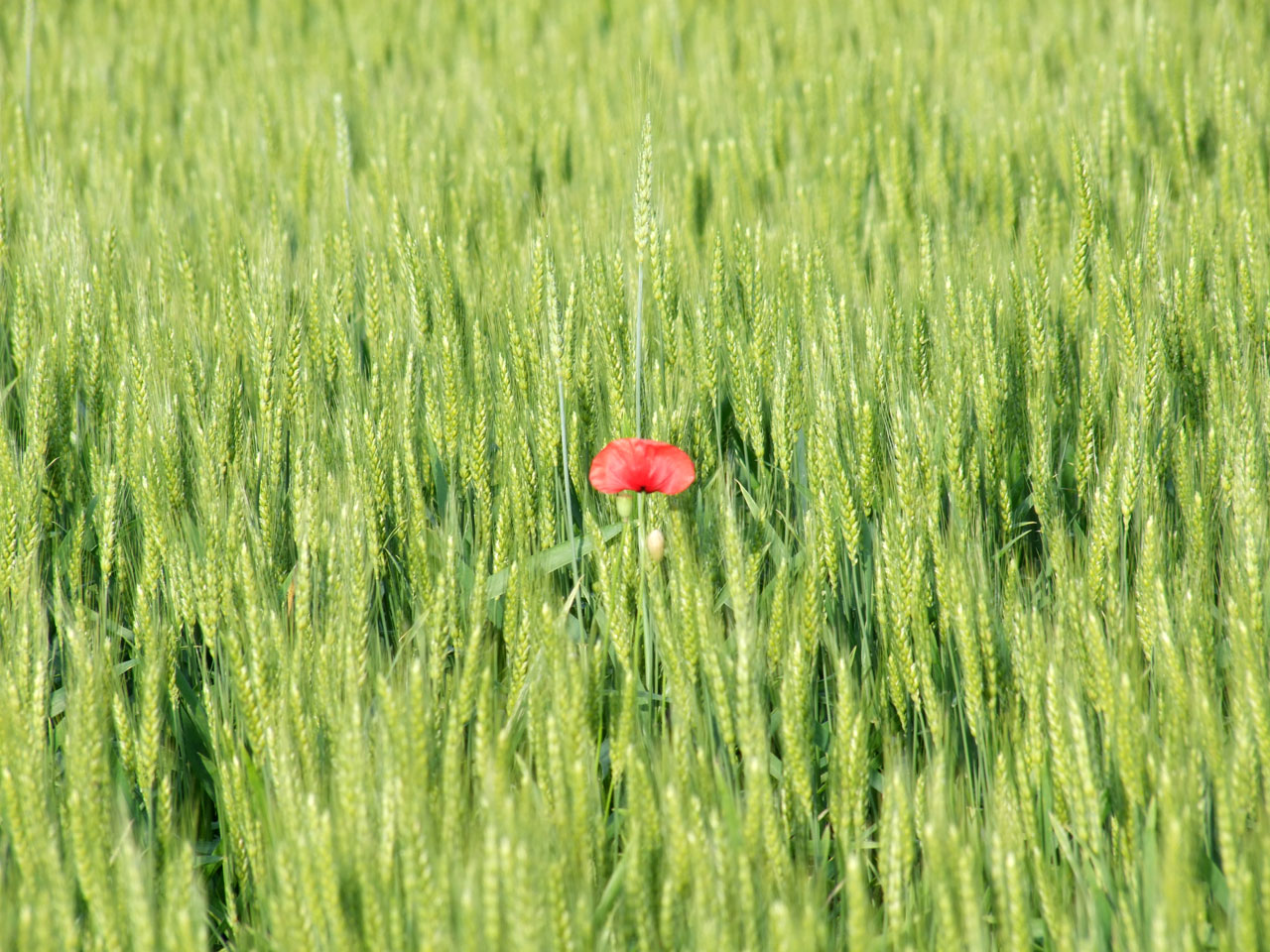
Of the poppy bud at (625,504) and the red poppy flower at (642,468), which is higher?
the red poppy flower at (642,468)

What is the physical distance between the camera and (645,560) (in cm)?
137

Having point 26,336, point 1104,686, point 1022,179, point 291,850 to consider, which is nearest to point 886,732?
point 1104,686

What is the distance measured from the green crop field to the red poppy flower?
2.2 inches

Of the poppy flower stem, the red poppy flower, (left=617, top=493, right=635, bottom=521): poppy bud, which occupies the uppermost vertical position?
the red poppy flower

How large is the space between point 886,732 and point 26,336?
153cm

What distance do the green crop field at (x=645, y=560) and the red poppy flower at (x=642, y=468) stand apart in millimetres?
57

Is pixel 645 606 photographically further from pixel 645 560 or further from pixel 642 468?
pixel 642 468

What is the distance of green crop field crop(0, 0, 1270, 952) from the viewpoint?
103 cm

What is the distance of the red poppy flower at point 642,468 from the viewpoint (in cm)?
137

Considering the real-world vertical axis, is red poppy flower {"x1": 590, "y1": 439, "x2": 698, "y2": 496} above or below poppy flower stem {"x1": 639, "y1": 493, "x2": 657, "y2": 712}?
above

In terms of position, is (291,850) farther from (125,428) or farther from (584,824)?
(125,428)

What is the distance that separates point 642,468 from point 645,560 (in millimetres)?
116

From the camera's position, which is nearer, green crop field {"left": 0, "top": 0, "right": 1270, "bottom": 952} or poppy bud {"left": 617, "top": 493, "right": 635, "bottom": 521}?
green crop field {"left": 0, "top": 0, "right": 1270, "bottom": 952}

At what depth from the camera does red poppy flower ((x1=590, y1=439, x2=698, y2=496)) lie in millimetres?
1368
